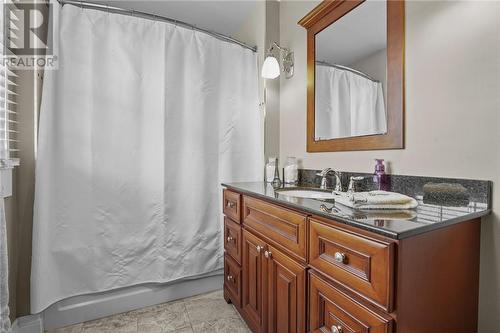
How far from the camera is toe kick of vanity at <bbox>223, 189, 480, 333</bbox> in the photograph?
0.71 m

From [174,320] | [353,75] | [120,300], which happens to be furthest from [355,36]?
[120,300]

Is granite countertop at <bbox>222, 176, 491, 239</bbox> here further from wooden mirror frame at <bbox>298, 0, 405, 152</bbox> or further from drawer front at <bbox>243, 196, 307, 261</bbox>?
wooden mirror frame at <bbox>298, 0, 405, 152</bbox>

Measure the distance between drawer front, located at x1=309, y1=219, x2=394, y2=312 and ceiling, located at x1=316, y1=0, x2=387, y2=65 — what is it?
1.00 metres

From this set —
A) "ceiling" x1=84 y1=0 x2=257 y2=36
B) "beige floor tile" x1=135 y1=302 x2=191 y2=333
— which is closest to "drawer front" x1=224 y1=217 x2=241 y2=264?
"beige floor tile" x1=135 y1=302 x2=191 y2=333

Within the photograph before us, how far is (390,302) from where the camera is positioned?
69 centimetres

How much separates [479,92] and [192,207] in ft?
5.73

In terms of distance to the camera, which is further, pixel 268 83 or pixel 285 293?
pixel 268 83

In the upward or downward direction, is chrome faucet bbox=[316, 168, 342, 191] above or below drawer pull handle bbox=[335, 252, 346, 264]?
above

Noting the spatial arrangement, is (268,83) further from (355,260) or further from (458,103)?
(355,260)

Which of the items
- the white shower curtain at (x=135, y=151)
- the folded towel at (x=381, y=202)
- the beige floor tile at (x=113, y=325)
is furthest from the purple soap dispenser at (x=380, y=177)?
the beige floor tile at (x=113, y=325)

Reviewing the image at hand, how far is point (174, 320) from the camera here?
1727 mm

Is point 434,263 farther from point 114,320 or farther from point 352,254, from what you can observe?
point 114,320

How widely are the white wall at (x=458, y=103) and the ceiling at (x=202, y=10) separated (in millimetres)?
1457

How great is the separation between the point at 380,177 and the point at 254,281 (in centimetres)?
85
